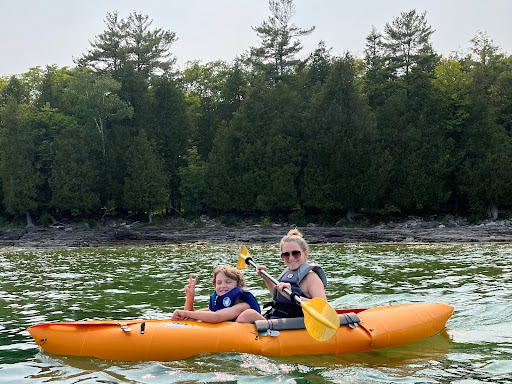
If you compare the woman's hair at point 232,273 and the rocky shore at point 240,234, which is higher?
the woman's hair at point 232,273

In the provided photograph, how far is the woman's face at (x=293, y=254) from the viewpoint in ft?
22.2

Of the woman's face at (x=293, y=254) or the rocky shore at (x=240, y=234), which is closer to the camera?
the woman's face at (x=293, y=254)

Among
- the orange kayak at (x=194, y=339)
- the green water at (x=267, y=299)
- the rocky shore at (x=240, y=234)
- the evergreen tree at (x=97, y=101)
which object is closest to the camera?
the green water at (x=267, y=299)

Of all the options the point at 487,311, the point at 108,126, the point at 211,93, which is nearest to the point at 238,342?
the point at 487,311

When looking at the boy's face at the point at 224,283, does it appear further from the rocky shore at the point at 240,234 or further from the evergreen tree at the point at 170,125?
the evergreen tree at the point at 170,125

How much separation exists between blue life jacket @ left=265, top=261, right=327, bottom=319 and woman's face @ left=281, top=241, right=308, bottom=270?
6 centimetres

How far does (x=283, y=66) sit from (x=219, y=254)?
25.2m

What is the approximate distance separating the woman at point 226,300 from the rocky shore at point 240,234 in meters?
20.2

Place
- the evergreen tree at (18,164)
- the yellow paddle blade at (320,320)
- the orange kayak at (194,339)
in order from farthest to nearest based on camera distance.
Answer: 1. the evergreen tree at (18,164)
2. the orange kayak at (194,339)
3. the yellow paddle blade at (320,320)

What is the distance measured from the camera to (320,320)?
244 inches

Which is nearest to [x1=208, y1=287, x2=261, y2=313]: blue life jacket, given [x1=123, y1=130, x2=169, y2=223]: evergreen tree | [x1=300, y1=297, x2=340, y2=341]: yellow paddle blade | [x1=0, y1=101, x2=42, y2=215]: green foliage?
[x1=300, y1=297, x2=340, y2=341]: yellow paddle blade

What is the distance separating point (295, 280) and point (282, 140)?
97.6 ft

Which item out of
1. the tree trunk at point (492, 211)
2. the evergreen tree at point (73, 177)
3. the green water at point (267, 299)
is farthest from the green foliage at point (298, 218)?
the evergreen tree at point (73, 177)

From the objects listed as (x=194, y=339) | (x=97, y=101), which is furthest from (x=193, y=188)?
(x=194, y=339)
